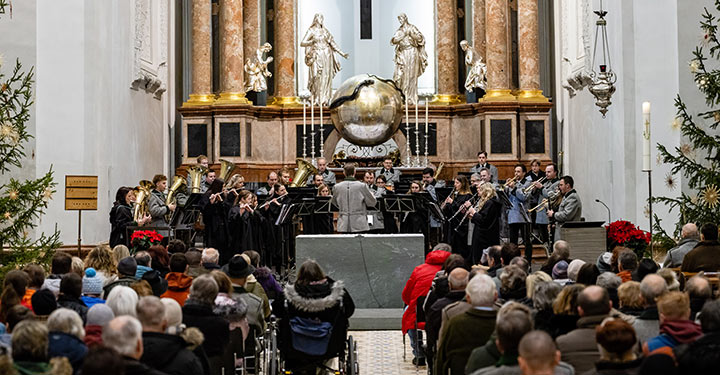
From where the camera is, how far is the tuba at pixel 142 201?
49.7ft

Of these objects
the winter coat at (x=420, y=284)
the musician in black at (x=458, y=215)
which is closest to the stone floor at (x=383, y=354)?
the winter coat at (x=420, y=284)

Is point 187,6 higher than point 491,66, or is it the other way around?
point 187,6

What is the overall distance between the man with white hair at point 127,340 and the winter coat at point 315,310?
3.07m

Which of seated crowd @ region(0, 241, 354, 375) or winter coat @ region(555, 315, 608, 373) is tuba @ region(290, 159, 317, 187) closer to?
seated crowd @ region(0, 241, 354, 375)

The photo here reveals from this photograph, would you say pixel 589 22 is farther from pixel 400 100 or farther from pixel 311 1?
pixel 311 1

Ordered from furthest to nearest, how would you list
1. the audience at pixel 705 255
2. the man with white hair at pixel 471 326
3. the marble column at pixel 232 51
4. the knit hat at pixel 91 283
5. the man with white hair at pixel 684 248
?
the marble column at pixel 232 51 → the man with white hair at pixel 684 248 → the audience at pixel 705 255 → the knit hat at pixel 91 283 → the man with white hair at pixel 471 326

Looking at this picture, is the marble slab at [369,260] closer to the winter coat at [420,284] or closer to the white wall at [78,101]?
the winter coat at [420,284]

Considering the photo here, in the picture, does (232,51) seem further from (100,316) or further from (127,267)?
(100,316)

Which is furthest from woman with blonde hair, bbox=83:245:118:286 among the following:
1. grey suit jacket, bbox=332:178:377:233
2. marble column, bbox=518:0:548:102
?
marble column, bbox=518:0:548:102

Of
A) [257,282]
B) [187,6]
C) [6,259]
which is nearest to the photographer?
[257,282]

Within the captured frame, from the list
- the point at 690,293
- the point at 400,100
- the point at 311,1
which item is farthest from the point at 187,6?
the point at 690,293

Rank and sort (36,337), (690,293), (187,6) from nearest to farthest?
1. (36,337)
2. (690,293)
3. (187,6)

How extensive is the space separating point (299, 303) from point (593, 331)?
3018mm

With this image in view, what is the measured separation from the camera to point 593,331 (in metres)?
5.87
